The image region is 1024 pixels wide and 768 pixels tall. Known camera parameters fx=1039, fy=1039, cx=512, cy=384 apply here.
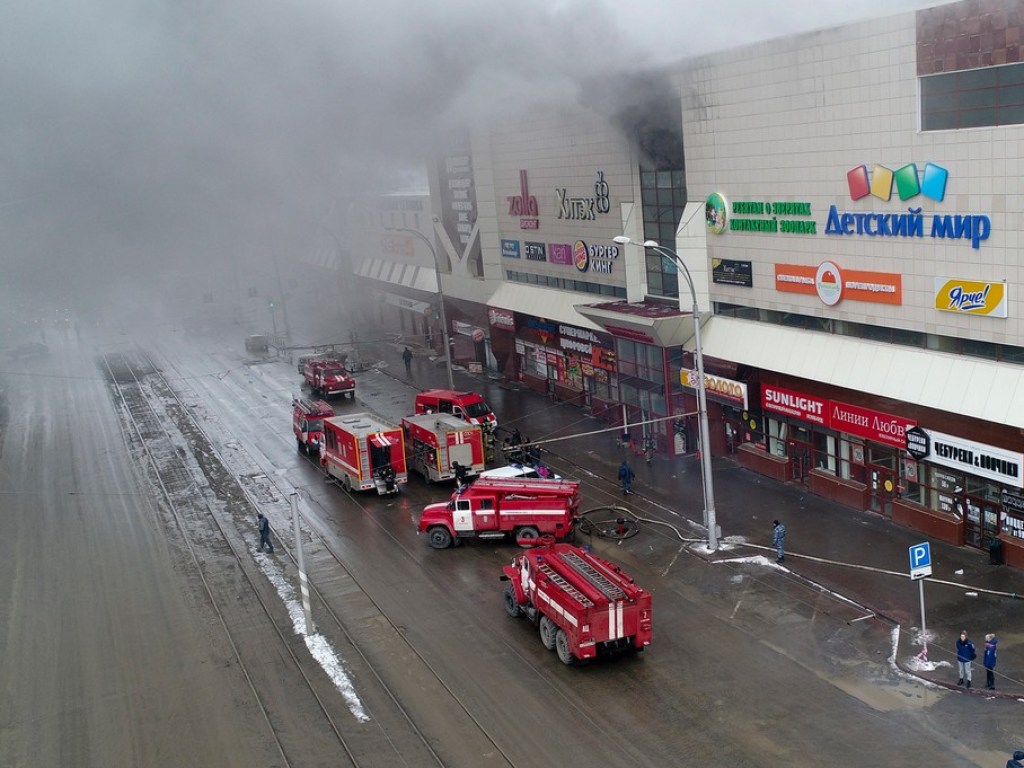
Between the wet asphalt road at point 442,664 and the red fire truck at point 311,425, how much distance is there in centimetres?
504

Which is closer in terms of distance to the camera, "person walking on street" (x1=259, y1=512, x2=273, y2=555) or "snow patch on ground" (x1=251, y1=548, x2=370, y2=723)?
"snow patch on ground" (x1=251, y1=548, x2=370, y2=723)

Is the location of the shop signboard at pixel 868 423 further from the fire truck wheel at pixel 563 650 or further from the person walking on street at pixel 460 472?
the person walking on street at pixel 460 472

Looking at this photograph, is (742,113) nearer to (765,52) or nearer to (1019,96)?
(765,52)

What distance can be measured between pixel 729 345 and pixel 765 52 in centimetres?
886

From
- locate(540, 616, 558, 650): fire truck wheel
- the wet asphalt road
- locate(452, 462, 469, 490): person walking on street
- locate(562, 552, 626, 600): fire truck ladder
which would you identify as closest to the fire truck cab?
locate(452, 462, 469, 490): person walking on street

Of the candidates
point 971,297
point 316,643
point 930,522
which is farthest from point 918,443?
point 316,643

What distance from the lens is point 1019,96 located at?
22.6m

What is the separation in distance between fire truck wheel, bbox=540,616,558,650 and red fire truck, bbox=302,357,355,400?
1168 inches

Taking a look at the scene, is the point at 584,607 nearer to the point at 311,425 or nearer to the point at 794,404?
the point at 794,404

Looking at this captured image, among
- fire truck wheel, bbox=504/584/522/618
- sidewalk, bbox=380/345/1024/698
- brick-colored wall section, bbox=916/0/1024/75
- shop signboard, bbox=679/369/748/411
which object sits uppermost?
brick-colored wall section, bbox=916/0/1024/75

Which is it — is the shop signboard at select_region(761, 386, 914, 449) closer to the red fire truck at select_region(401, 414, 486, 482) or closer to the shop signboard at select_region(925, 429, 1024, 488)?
the shop signboard at select_region(925, 429, 1024, 488)

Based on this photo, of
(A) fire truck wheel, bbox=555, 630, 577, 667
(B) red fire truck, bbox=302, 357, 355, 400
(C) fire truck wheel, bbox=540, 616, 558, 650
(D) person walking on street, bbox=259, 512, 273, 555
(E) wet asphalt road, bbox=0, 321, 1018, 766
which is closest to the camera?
(E) wet asphalt road, bbox=0, 321, 1018, 766

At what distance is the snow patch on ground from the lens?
20.4 m

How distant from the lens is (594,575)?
21688 millimetres
